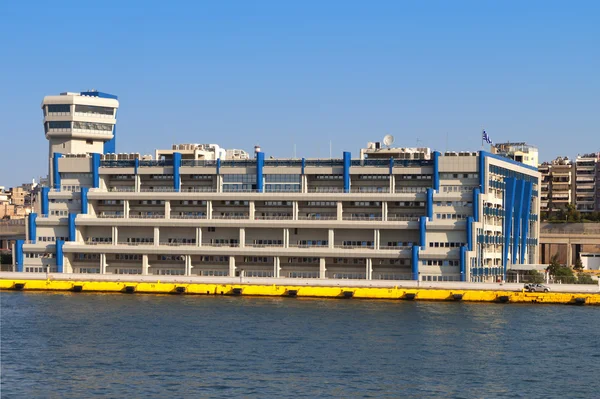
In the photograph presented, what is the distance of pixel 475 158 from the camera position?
14112cm

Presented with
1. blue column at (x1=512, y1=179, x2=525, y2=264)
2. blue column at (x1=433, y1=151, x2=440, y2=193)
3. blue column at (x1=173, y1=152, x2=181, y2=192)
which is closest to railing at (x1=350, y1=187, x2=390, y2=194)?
blue column at (x1=433, y1=151, x2=440, y2=193)

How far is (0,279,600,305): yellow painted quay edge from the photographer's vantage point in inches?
4904

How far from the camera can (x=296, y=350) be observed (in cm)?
8519

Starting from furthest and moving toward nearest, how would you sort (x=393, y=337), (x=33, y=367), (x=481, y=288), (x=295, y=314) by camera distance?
(x=481, y=288) < (x=295, y=314) < (x=393, y=337) < (x=33, y=367)

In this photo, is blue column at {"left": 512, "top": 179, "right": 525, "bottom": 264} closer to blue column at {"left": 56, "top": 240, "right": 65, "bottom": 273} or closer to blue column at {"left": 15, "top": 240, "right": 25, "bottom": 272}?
blue column at {"left": 56, "top": 240, "right": 65, "bottom": 273}

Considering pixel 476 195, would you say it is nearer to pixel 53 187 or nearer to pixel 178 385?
pixel 53 187

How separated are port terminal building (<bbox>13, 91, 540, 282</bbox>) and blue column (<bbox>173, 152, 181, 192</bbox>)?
15 centimetres

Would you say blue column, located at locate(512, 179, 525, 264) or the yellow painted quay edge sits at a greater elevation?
blue column, located at locate(512, 179, 525, 264)

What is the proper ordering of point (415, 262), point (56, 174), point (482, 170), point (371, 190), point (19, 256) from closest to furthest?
point (415, 262) < point (482, 170) < point (371, 190) < point (19, 256) < point (56, 174)

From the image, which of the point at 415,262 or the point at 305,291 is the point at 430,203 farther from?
the point at 305,291

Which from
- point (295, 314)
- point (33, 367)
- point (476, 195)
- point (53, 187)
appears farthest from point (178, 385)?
point (53, 187)

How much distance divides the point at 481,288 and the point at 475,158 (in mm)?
21132

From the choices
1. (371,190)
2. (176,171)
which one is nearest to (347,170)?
(371,190)

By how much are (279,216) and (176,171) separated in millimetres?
16796
